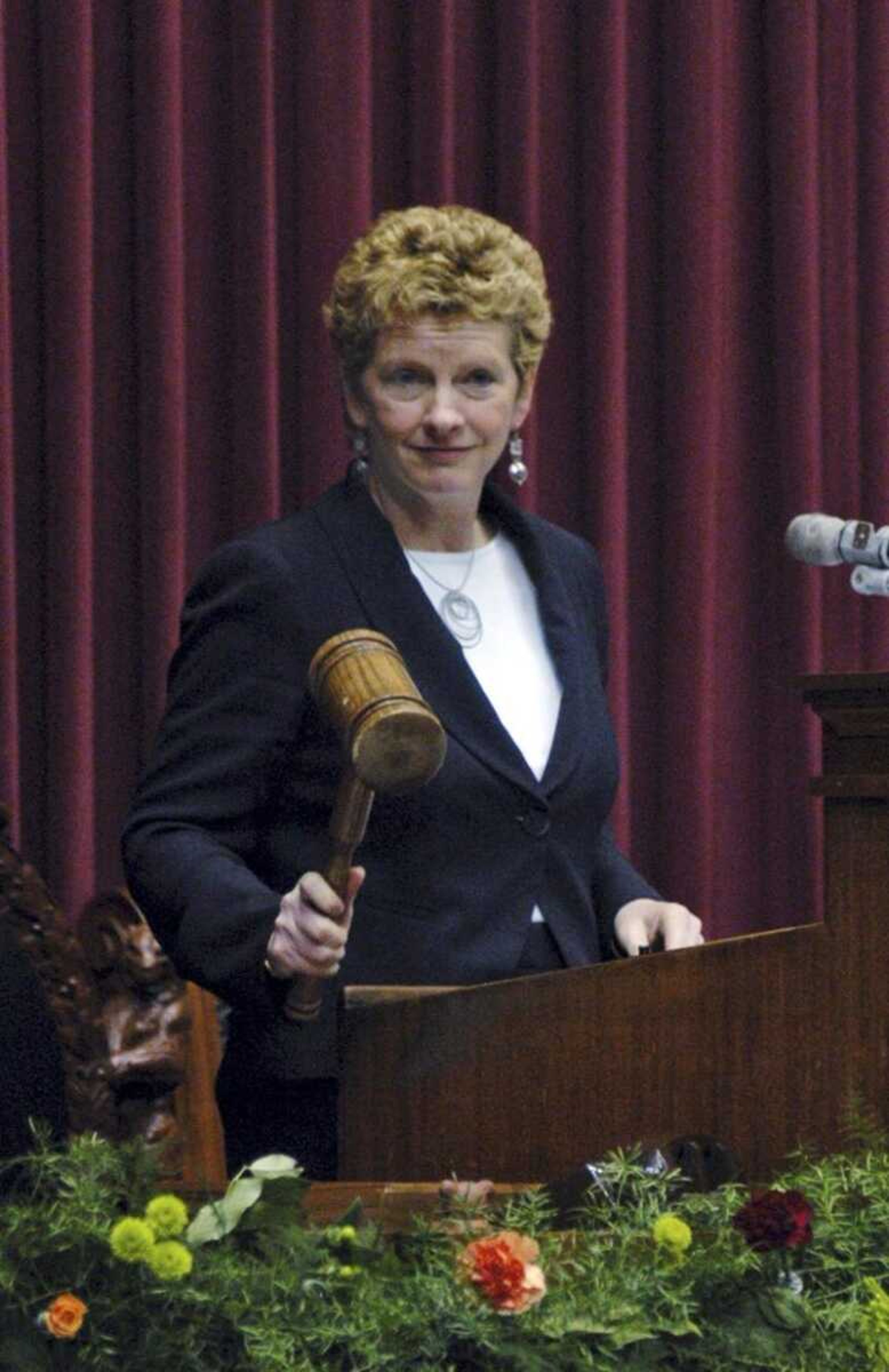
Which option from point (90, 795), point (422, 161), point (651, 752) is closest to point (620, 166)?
point (422, 161)

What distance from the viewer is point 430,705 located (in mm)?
2045

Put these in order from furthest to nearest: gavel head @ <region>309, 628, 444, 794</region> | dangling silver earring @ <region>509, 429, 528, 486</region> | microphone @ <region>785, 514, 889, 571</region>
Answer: dangling silver earring @ <region>509, 429, 528, 486</region>, microphone @ <region>785, 514, 889, 571</region>, gavel head @ <region>309, 628, 444, 794</region>

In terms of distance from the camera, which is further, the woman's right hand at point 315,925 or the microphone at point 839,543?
the microphone at point 839,543

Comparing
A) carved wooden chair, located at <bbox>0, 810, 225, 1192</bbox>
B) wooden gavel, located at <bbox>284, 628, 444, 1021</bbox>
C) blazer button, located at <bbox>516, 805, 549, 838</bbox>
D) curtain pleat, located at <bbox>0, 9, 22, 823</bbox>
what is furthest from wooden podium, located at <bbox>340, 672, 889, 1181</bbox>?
curtain pleat, located at <bbox>0, 9, 22, 823</bbox>

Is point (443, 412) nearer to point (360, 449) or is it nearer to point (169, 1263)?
point (360, 449)

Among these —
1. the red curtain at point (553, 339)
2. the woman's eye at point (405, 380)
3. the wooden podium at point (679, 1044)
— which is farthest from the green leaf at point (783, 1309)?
the red curtain at point (553, 339)

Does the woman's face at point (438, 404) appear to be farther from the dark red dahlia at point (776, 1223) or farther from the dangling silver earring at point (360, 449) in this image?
the dark red dahlia at point (776, 1223)

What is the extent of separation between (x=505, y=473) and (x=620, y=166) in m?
0.43

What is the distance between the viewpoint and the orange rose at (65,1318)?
4.08 ft

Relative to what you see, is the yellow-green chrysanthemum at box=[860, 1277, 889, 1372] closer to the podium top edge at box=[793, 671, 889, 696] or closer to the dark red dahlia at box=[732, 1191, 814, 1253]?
the dark red dahlia at box=[732, 1191, 814, 1253]

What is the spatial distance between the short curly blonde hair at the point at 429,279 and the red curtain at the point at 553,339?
937 millimetres

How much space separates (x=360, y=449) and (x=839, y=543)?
546 millimetres

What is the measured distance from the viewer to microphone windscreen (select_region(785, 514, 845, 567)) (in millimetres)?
1833

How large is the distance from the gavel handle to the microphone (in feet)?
1.24
